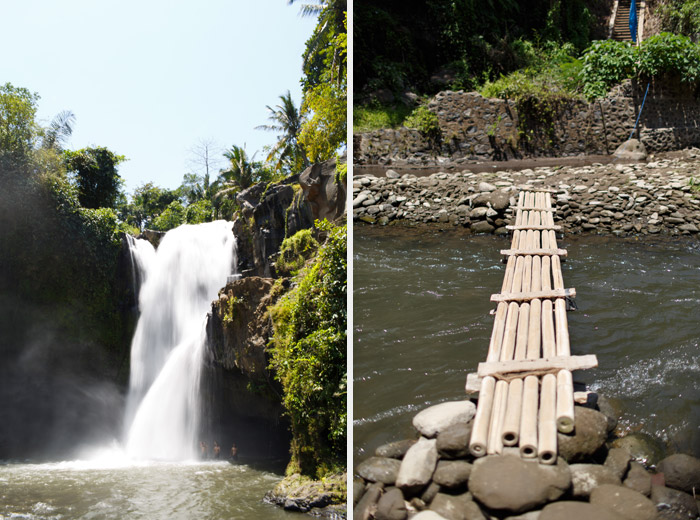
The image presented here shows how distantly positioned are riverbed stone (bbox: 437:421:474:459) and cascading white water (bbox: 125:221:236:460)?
7960mm

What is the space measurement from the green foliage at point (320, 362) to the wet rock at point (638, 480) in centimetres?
327

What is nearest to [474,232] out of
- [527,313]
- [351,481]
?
[527,313]

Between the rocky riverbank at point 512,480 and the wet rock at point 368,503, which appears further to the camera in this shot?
the wet rock at point 368,503

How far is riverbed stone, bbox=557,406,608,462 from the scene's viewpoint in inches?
76.6

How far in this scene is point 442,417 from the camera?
228cm

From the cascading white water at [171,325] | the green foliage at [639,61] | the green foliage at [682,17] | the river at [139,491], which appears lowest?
the river at [139,491]

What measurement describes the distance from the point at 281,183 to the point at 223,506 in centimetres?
507

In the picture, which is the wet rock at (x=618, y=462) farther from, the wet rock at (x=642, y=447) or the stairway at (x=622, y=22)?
the stairway at (x=622, y=22)

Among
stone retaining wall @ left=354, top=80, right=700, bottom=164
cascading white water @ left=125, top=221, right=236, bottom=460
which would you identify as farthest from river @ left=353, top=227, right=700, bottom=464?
cascading white water @ left=125, top=221, right=236, bottom=460

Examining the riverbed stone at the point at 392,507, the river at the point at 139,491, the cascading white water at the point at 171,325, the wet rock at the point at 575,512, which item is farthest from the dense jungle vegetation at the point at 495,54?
the wet rock at the point at 575,512

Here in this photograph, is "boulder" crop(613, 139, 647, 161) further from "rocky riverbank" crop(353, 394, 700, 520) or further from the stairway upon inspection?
"rocky riverbank" crop(353, 394, 700, 520)

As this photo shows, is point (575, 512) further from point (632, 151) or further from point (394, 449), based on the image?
point (632, 151)

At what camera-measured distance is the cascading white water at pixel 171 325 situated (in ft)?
31.7

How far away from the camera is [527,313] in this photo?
9.64ft
